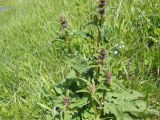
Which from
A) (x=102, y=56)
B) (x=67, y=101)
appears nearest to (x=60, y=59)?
(x=67, y=101)

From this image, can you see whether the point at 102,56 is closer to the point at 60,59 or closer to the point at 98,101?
the point at 98,101

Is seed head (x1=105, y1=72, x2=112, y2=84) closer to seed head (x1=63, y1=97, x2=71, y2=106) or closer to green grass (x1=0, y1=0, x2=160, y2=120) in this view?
seed head (x1=63, y1=97, x2=71, y2=106)

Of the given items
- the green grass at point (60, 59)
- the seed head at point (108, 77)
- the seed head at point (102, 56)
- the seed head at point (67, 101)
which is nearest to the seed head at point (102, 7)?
the green grass at point (60, 59)

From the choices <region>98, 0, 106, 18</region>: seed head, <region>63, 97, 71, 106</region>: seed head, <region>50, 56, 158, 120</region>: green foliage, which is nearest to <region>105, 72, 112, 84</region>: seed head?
<region>50, 56, 158, 120</region>: green foliage

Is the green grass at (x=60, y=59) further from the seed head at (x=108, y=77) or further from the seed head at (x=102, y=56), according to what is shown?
the seed head at (x=108, y=77)

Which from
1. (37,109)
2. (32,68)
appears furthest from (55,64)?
(37,109)

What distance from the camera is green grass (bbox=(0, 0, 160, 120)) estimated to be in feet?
9.34

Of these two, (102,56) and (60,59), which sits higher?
(102,56)

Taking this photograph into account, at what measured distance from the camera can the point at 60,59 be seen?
11.4ft

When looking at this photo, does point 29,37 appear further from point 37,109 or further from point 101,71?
point 101,71

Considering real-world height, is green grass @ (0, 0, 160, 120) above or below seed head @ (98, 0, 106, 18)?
below

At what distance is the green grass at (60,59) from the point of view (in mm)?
2848

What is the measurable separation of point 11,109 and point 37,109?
366 mm

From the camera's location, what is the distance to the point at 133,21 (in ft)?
11.2
